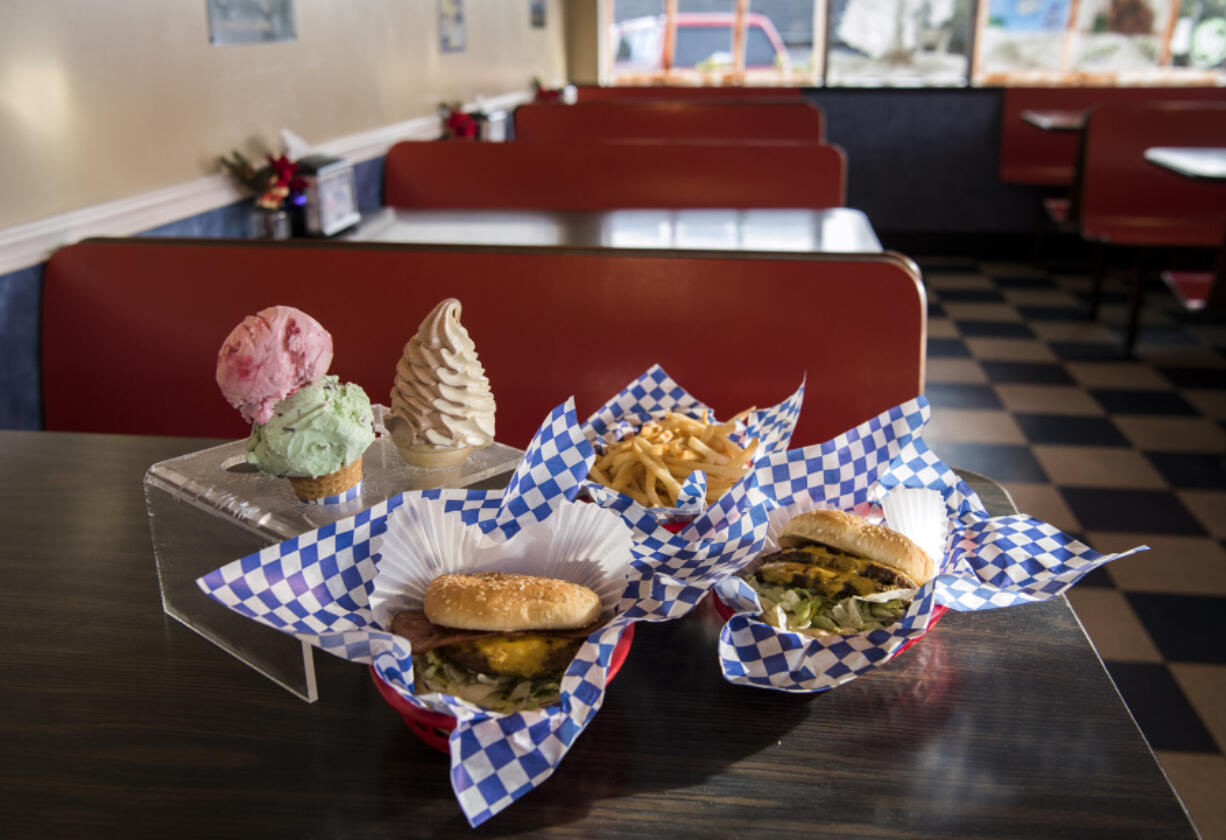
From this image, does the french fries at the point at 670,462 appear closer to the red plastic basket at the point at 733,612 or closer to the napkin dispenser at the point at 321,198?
the red plastic basket at the point at 733,612

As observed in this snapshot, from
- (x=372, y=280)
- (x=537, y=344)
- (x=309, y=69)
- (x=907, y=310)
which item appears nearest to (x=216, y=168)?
(x=309, y=69)

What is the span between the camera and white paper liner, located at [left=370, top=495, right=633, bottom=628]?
0.85 meters

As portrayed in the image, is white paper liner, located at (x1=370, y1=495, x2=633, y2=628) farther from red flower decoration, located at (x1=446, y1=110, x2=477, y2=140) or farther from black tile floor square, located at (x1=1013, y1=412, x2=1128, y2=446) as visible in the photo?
red flower decoration, located at (x1=446, y1=110, x2=477, y2=140)

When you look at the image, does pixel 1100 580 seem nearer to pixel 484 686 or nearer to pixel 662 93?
pixel 484 686

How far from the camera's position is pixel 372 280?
A: 1.85m

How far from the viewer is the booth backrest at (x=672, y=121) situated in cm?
450

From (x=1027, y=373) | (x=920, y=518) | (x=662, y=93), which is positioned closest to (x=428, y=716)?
(x=920, y=518)

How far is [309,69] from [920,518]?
275 centimetres

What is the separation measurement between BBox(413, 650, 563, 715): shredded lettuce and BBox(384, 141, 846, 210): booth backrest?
8.98ft

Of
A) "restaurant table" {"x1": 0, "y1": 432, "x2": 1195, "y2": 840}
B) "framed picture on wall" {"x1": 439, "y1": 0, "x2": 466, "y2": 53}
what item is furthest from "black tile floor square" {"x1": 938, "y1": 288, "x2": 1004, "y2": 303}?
"restaurant table" {"x1": 0, "y1": 432, "x2": 1195, "y2": 840}

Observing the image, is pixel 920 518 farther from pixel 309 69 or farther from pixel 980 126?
pixel 980 126

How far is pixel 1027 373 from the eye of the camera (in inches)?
173

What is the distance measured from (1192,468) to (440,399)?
10.3 feet

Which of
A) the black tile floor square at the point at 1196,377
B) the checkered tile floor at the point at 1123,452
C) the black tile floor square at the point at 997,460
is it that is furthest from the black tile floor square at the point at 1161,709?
the black tile floor square at the point at 1196,377
